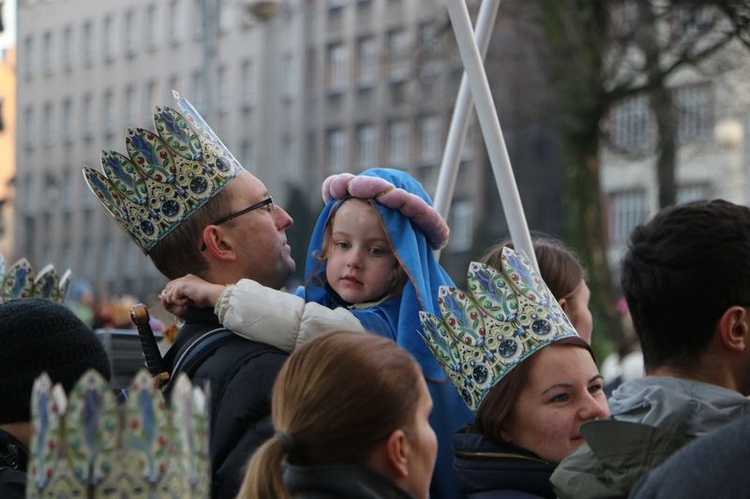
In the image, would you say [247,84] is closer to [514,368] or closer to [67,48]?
[67,48]

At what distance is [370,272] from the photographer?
4.61 metres

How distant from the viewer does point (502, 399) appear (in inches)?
163

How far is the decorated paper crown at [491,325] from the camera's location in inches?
164

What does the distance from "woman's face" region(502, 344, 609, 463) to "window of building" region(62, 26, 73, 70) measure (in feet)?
225

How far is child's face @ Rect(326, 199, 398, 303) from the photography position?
181 inches

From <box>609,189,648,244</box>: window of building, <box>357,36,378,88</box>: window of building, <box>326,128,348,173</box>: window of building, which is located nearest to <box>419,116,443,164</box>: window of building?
<box>357,36,378,88</box>: window of building

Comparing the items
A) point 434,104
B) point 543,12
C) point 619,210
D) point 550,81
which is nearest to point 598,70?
point 543,12

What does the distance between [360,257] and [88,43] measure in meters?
68.1

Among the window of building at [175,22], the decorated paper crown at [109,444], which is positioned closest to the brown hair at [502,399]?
the decorated paper crown at [109,444]

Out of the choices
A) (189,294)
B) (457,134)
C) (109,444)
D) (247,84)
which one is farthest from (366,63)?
(109,444)

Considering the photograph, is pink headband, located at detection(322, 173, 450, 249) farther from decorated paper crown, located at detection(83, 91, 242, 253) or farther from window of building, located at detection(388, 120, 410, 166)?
window of building, located at detection(388, 120, 410, 166)

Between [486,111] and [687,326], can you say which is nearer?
[687,326]

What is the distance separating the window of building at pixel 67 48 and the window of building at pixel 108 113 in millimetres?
2993

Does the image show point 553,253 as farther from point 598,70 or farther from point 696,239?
point 598,70
